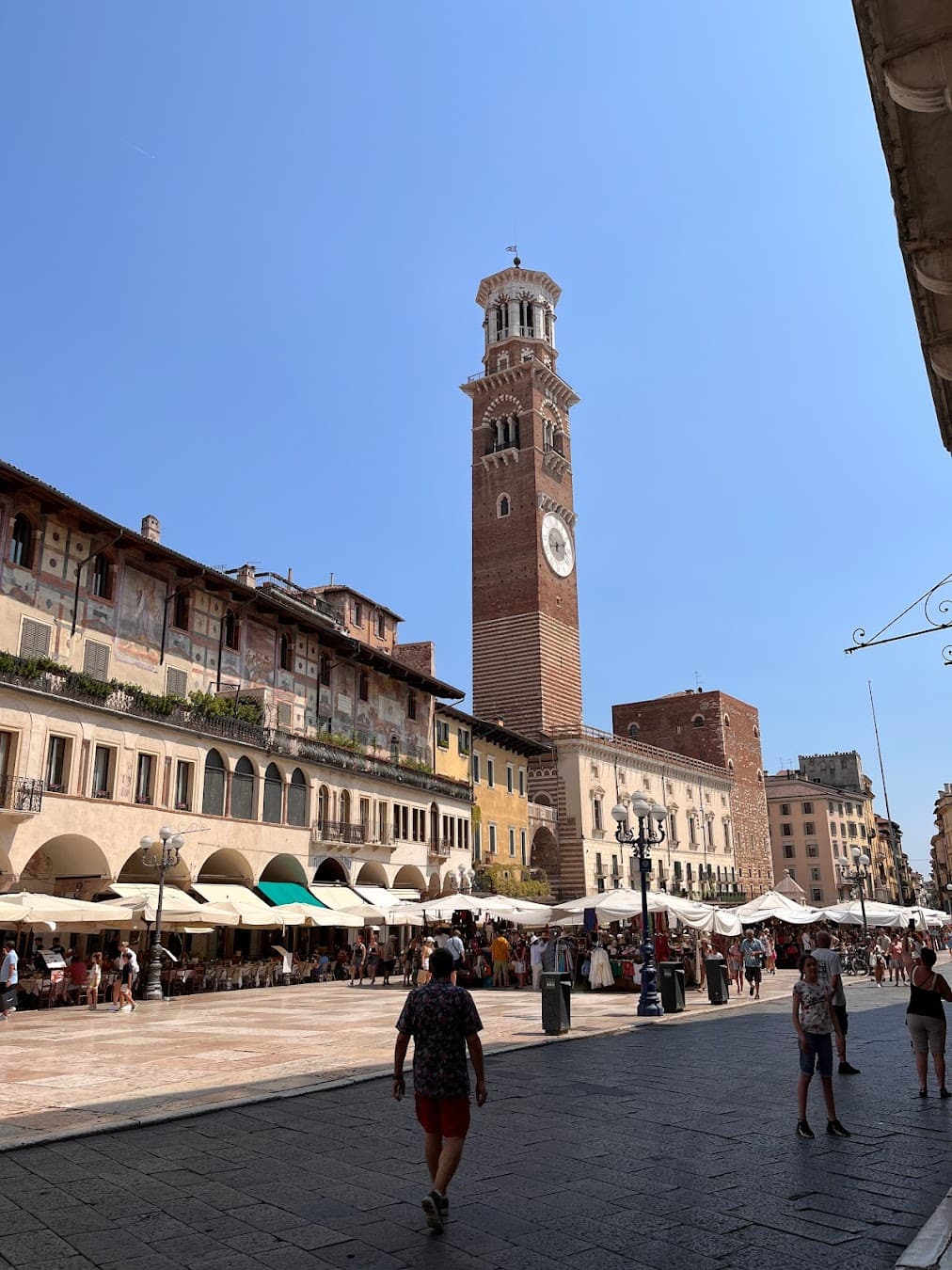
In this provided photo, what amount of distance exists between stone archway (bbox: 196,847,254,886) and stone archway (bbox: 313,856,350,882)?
4.77 meters

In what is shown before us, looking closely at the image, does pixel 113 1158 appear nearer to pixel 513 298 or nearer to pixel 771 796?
pixel 513 298

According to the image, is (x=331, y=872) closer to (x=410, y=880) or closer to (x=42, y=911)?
(x=410, y=880)

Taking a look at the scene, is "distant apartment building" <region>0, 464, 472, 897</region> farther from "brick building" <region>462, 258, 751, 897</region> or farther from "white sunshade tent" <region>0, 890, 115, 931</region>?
"brick building" <region>462, 258, 751, 897</region>

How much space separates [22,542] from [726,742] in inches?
2354

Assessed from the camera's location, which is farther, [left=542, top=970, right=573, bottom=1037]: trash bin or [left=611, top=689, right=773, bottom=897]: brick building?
[left=611, top=689, right=773, bottom=897]: brick building

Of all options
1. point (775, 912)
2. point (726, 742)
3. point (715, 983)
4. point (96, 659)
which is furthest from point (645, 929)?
point (726, 742)

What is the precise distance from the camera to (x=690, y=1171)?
6.73 m

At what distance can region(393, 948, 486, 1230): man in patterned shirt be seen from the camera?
5.58 meters

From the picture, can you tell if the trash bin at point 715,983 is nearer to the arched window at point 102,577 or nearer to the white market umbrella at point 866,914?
the white market umbrella at point 866,914

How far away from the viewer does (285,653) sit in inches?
1313

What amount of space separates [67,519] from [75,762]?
631 centimetres

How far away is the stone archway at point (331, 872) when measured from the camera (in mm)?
34281

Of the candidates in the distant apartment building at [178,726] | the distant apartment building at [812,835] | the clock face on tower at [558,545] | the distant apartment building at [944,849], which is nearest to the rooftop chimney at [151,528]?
the distant apartment building at [178,726]

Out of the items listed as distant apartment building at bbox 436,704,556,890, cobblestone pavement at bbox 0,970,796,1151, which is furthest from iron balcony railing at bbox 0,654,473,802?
cobblestone pavement at bbox 0,970,796,1151
